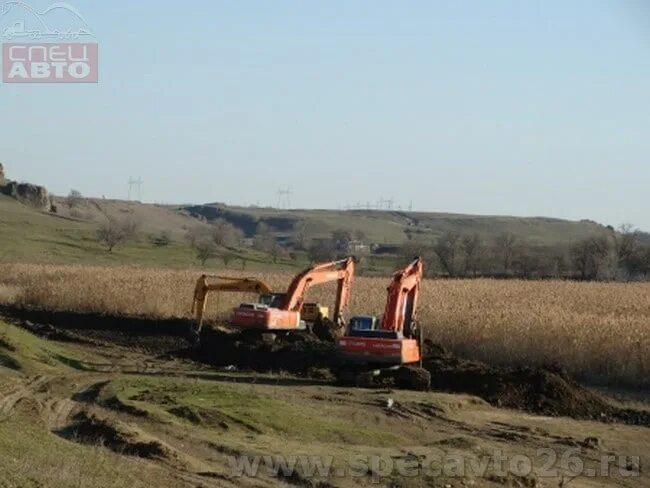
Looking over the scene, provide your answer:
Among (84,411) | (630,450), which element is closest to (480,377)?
(630,450)

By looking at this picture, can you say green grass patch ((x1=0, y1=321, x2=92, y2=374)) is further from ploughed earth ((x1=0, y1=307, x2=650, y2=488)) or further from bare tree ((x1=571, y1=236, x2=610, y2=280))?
bare tree ((x1=571, y1=236, x2=610, y2=280))

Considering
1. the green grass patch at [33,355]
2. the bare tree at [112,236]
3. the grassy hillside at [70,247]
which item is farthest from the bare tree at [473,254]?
the green grass patch at [33,355]

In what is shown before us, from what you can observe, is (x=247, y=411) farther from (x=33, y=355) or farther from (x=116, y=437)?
(x=33, y=355)

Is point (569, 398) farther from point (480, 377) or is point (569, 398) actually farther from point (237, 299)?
point (237, 299)

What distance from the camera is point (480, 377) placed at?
26.1 meters

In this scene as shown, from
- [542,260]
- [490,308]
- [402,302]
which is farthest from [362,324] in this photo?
[542,260]

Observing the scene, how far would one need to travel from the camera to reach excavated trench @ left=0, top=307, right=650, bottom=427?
24.2m

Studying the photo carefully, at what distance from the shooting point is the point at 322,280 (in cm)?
3362

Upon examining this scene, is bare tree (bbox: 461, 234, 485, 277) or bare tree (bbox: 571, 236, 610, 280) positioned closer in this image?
bare tree (bbox: 571, 236, 610, 280)

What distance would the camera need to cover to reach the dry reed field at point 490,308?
3019 cm

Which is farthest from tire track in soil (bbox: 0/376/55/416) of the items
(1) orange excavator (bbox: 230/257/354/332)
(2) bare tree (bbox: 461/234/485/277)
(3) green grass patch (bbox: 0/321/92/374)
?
(2) bare tree (bbox: 461/234/485/277)

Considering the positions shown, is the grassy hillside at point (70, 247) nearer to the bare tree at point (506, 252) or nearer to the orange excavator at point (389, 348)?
the bare tree at point (506, 252)

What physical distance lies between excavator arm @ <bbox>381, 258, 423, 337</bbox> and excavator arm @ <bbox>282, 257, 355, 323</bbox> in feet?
17.0

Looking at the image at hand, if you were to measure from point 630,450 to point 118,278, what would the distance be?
124ft
